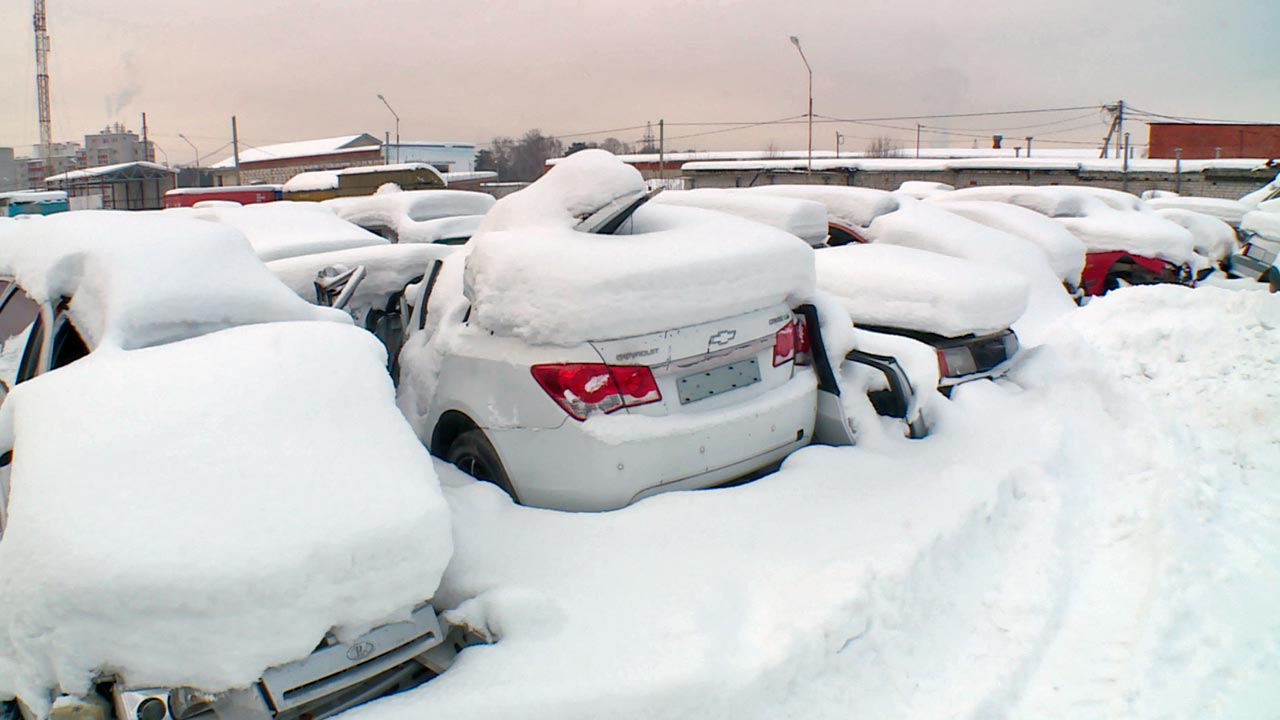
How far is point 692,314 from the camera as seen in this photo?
3.39 m

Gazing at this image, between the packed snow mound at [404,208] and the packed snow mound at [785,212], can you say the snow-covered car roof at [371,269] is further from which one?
the packed snow mound at [404,208]

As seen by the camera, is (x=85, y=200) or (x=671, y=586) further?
(x=85, y=200)

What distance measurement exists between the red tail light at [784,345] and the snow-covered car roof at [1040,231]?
6811mm

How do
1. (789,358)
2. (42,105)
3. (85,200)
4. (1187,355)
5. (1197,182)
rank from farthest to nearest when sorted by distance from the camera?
(42,105) → (85,200) → (1197,182) → (1187,355) → (789,358)

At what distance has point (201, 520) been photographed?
2.18 metres

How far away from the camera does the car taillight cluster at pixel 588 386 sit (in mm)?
3221

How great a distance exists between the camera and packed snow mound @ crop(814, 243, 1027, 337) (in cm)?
536

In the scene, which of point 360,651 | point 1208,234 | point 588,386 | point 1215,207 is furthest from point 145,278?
point 1215,207

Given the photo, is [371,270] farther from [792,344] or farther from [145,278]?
[792,344]

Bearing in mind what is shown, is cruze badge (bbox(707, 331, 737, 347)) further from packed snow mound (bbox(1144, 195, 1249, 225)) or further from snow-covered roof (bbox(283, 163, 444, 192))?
snow-covered roof (bbox(283, 163, 444, 192))

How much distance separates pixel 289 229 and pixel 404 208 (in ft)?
8.68

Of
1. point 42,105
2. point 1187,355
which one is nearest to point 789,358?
point 1187,355

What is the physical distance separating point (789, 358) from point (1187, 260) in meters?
9.17

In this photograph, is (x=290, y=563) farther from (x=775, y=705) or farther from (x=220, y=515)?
(x=775, y=705)
